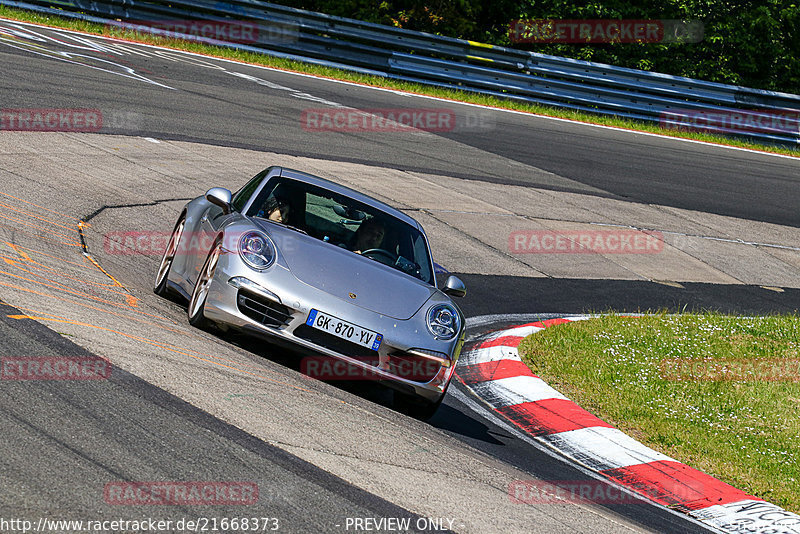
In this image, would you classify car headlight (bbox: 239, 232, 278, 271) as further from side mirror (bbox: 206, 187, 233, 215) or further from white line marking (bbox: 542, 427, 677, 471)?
white line marking (bbox: 542, 427, 677, 471)

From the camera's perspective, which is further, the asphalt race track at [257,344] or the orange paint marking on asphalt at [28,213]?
the orange paint marking on asphalt at [28,213]

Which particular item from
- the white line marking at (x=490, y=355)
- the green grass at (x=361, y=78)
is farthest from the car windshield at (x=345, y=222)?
the green grass at (x=361, y=78)

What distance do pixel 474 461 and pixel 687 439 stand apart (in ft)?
7.46

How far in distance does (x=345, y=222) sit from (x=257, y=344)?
43.9 inches

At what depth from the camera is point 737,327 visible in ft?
33.2

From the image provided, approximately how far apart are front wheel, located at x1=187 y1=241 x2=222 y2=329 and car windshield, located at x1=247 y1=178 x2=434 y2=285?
637mm

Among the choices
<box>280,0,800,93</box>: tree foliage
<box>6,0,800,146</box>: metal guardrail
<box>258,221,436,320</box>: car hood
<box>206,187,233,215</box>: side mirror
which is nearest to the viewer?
<box>258,221,436,320</box>: car hood

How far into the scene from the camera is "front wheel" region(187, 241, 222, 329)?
6188 millimetres

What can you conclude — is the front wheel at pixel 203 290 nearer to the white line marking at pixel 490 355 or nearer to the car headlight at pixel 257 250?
the car headlight at pixel 257 250

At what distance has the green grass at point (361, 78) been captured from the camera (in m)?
21.2

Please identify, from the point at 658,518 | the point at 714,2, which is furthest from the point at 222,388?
the point at 714,2

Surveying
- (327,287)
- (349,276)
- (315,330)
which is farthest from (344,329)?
(349,276)

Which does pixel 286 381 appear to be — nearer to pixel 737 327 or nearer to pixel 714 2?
pixel 737 327

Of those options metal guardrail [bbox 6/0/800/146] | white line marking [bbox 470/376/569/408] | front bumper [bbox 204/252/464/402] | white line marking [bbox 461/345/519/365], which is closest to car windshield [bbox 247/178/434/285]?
front bumper [bbox 204/252/464/402]
